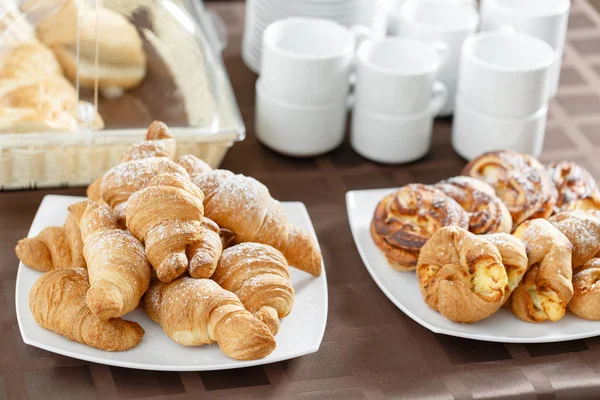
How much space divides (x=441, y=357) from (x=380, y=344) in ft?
0.24

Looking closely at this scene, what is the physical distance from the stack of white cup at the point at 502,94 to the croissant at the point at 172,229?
54 cm

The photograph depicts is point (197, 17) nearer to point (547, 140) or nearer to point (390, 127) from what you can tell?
point (390, 127)

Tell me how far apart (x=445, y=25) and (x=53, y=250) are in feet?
2.67

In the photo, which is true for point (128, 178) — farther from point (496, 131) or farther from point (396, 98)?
point (496, 131)

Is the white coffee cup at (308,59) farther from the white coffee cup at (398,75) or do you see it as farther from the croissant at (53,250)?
the croissant at (53,250)

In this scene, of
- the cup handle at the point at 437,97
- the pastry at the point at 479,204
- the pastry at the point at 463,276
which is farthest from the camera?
the cup handle at the point at 437,97

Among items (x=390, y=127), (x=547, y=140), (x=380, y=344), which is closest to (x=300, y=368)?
(x=380, y=344)

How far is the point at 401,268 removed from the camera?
112cm

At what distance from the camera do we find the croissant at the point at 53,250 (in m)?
1.04

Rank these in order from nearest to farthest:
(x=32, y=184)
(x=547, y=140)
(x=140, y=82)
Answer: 1. (x=32, y=184)
2. (x=140, y=82)
3. (x=547, y=140)

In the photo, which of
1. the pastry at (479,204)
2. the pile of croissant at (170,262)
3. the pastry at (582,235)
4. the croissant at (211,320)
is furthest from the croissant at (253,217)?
the pastry at (582,235)

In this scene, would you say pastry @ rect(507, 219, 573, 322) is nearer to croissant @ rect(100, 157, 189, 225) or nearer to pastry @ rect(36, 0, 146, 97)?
croissant @ rect(100, 157, 189, 225)

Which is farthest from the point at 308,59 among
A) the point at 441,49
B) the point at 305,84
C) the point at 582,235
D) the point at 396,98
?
the point at 582,235

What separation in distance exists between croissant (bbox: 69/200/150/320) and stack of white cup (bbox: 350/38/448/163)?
1.61ft
